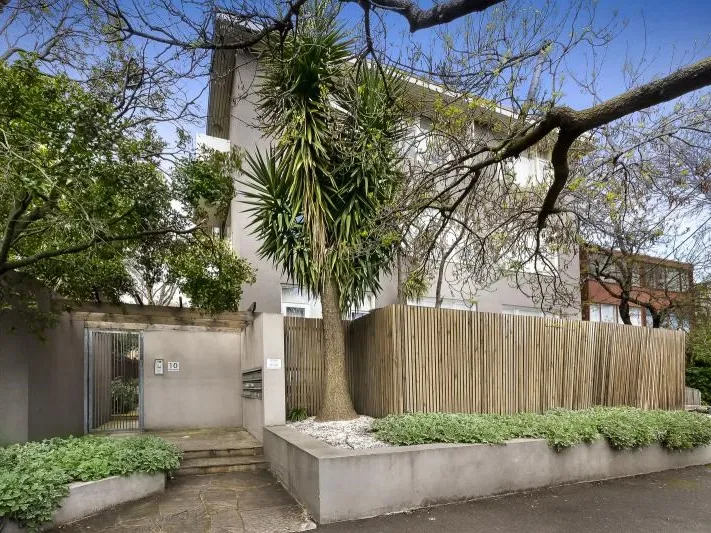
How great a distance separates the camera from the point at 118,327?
10266 mm

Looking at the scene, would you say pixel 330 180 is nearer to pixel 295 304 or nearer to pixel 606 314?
pixel 295 304

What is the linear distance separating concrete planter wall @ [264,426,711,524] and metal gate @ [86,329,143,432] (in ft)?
14.8

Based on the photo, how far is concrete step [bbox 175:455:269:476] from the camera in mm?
7375

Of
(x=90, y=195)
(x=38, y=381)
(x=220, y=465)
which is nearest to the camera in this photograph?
(x=90, y=195)

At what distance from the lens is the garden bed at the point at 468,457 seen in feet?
17.4

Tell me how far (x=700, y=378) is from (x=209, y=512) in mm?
17228

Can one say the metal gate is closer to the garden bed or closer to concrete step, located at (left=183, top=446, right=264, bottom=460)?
concrete step, located at (left=183, top=446, right=264, bottom=460)

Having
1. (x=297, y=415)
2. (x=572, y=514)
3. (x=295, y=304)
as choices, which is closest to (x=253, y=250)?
(x=295, y=304)

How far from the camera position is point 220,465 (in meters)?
7.54

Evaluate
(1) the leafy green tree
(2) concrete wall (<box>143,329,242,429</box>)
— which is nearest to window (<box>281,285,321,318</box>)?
(2) concrete wall (<box>143,329,242,429</box>)

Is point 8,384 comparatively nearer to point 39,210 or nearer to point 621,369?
point 39,210

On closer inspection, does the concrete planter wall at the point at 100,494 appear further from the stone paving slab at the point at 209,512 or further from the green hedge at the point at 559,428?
the green hedge at the point at 559,428

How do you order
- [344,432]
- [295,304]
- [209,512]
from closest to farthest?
[209,512]
[344,432]
[295,304]

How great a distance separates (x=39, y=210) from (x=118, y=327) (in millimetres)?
4941
